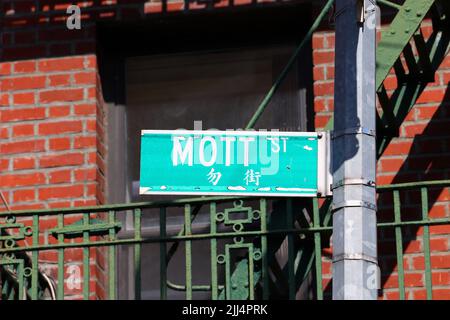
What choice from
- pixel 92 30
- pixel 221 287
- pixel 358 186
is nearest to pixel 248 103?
pixel 92 30

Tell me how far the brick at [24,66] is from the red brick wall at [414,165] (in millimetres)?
2025

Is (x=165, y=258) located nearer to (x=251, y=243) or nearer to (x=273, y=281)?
(x=251, y=243)

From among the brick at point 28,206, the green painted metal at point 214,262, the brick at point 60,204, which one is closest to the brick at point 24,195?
the brick at point 28,206

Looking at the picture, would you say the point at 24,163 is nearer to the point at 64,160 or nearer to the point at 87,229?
the point at 64,160

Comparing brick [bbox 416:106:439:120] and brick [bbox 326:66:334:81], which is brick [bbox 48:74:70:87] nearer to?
brick [bbox 326:66:334:81]

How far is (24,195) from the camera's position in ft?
32.4

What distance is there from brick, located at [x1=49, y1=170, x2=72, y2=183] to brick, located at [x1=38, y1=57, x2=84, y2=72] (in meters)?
0.79

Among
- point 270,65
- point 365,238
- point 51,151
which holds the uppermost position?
point 270,65

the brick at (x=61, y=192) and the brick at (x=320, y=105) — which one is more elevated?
the brick at (x=320, y=105)

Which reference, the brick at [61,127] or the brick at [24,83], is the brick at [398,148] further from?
the brick at [24,83]

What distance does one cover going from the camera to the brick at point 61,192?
32.2 feet

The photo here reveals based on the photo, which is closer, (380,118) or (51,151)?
(380,118)

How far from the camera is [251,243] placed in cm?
845

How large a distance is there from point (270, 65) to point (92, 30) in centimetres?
131
